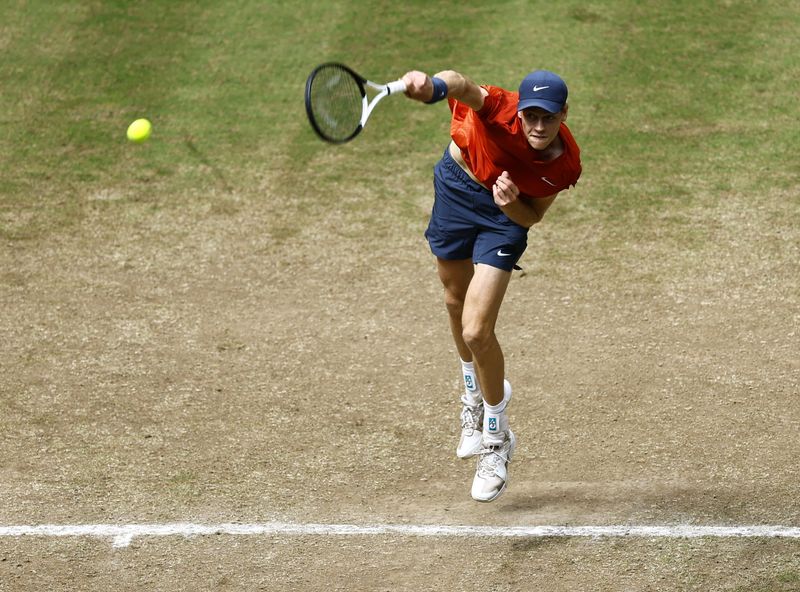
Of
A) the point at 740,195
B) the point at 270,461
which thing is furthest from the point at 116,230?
the point at 740,195

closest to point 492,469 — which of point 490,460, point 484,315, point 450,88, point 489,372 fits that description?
point 490,460

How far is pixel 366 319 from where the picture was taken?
35.7 feet

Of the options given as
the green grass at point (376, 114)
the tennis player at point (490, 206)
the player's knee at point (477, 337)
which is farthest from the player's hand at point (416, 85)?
the green grass at point (376, 114)

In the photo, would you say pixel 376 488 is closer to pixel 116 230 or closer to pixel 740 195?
pixel 116 230

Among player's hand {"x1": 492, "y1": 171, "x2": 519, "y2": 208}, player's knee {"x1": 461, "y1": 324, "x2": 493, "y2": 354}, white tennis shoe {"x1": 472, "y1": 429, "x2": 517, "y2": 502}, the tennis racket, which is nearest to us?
the tennis racket

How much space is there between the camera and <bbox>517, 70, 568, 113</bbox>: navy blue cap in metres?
7.20

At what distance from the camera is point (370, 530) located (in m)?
7.93

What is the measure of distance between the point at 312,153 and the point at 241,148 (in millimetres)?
809

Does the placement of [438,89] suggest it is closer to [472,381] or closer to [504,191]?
[504,191]

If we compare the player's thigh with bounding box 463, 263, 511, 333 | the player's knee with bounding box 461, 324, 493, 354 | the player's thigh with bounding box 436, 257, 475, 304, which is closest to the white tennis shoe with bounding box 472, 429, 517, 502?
the player's knee with bounding box 461, 324, 493, 354

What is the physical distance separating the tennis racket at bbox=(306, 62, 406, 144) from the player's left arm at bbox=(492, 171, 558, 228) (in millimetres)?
932

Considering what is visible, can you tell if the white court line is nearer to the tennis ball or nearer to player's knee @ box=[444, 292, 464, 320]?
player's knee @ box=[444, 292, 464, 320]

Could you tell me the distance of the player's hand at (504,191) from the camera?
295 inches

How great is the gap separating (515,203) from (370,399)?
2.60 metres
